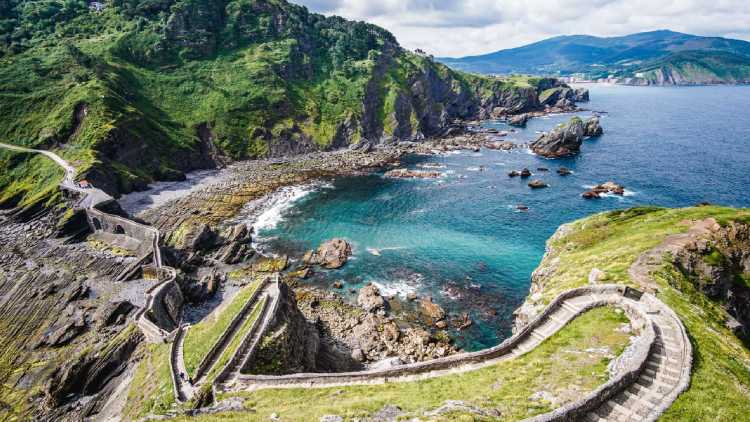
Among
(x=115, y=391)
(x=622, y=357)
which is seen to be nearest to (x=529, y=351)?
(x=622, y=357)

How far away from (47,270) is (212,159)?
7453cm

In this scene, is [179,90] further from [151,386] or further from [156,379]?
[151,386]

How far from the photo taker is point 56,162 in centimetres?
8594

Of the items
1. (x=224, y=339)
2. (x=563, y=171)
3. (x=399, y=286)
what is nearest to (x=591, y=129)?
(x=563, y=171)

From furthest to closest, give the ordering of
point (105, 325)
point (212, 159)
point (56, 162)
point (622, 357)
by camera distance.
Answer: point (212, 159) < point (56, 162) < point (105, 325) < point (622, 357)

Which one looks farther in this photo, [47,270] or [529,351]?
Result: [47,270]

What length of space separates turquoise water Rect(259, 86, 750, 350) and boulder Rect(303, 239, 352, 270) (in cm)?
192

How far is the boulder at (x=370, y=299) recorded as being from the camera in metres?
51.8

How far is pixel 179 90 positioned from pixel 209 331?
13950 centimetres

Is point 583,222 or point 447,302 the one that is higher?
point 583,222

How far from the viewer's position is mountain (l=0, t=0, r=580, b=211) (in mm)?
96562

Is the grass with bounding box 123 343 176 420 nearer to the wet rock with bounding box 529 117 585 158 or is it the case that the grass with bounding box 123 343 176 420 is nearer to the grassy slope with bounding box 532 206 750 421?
the grassy slope with bounding box 532 206 750 421

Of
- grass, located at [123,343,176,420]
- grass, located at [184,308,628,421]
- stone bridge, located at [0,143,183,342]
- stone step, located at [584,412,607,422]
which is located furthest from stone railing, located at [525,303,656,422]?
stone bridge, located at [0,143,183,342]

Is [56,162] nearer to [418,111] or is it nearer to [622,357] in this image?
[622,357]
